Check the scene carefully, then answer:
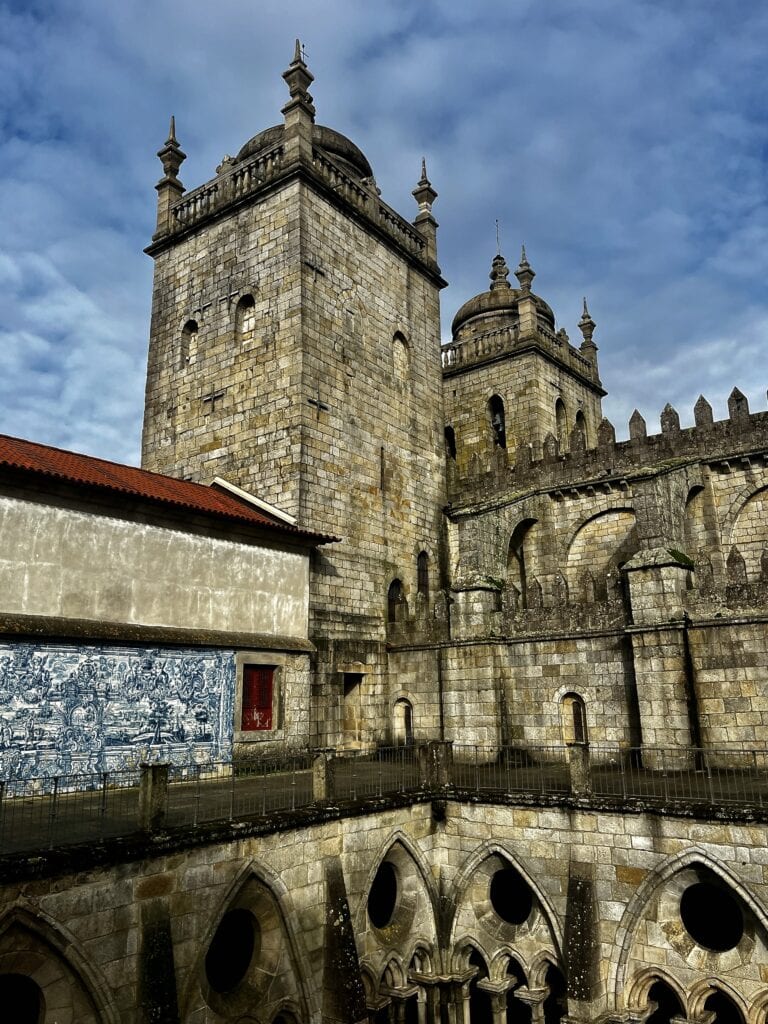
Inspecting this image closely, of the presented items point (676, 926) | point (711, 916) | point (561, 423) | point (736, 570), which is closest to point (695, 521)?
point (736, 570)

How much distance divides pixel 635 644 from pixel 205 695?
9572mm

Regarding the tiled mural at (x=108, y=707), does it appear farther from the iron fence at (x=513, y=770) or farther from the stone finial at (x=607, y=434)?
the stone finial at (x=607, y=434)

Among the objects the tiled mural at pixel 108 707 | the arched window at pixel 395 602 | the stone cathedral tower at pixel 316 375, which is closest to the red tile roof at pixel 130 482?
the stone cathedral tower at pixel 316 375

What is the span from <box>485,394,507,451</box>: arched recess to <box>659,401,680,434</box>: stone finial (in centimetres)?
921

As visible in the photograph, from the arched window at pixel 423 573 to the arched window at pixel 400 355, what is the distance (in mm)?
5889

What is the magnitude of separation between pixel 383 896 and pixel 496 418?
68.8 ft

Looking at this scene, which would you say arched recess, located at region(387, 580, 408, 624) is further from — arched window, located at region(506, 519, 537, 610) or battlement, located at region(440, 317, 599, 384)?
battlement, located at region(440, 317, 599, 384)

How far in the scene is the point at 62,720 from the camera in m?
13.6

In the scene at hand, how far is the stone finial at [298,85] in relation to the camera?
22234 millimetres

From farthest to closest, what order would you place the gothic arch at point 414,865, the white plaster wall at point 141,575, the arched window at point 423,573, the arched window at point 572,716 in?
the arched window at point 423,573, the arched window at point 572,716, the white plaster wall at point 141,575, the gothic arch at point 414,865

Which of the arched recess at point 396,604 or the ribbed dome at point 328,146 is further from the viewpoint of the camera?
the ribbed dome at point 328,146

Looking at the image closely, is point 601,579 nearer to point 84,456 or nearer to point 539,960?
point 539,960

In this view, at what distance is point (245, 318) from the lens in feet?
74.3

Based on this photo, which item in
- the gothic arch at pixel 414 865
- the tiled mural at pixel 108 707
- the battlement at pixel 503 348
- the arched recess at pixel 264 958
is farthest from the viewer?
the battlement at pixel 503 348
